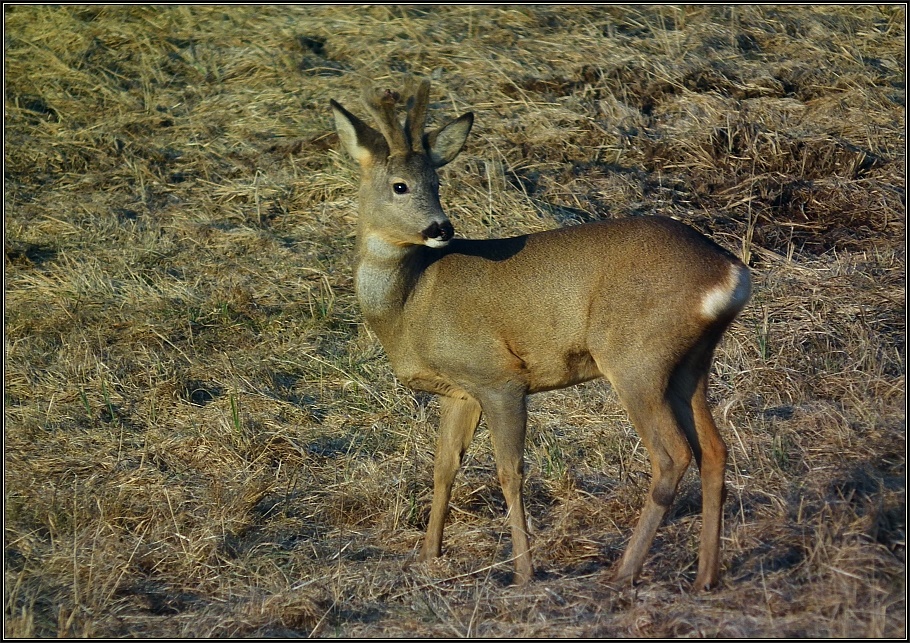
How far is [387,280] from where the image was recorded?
17.7 feet

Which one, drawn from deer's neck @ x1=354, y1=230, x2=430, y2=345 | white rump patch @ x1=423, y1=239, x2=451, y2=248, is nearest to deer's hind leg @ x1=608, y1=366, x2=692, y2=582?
white rump patch @ x1=423, y1=239, x2=451, y2=248

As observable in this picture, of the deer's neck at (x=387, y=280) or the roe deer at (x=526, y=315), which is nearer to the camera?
the roe deer at (x=526, y=315)

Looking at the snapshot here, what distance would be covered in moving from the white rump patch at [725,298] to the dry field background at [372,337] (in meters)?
0.95

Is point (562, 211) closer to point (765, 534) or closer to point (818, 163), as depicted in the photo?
point (818, 163)

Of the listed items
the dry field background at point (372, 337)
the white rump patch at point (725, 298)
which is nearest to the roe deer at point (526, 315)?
the white rump patch at point (725, 298)

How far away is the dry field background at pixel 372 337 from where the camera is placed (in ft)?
15.7

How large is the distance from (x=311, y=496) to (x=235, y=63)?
5920 millimetres

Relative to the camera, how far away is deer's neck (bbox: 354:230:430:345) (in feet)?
17.6

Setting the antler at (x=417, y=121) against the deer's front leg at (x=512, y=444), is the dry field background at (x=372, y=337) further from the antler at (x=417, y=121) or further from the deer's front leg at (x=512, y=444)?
the antler at (x=417, y=121)

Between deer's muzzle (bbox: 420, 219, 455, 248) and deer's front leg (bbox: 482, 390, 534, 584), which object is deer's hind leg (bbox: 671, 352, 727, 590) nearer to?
deer's front leg (bbox: 482, 390, 534, 584)

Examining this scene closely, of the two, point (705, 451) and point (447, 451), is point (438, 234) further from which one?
point (705, 451)

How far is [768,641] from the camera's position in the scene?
13.0 feet

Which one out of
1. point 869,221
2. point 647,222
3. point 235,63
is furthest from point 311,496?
point 235,63

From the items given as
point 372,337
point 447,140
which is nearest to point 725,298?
point 447,140
